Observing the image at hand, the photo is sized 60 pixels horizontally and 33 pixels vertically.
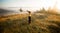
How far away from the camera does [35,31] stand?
7.97ft

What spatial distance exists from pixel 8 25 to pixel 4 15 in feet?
0.73

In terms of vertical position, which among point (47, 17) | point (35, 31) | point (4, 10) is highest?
point (4, 10)

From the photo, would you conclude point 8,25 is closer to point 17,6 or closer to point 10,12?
point 10,12

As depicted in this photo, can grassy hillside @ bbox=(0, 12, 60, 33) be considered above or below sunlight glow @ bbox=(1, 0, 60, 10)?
below

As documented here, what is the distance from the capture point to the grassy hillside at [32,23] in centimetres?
243

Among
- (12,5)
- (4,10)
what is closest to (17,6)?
(12,5)

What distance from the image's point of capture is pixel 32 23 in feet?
8.14

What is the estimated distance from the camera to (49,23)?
2506 millimetres

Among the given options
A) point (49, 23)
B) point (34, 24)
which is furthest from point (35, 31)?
point (49, 23)

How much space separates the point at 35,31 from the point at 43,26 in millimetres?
196

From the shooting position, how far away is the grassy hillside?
2426 mm

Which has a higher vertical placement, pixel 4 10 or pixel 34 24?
pixel 4 10

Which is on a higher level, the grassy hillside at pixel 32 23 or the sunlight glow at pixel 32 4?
the sunlight glow at pixel 32 4

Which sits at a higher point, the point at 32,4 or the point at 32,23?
the point at 32,4
